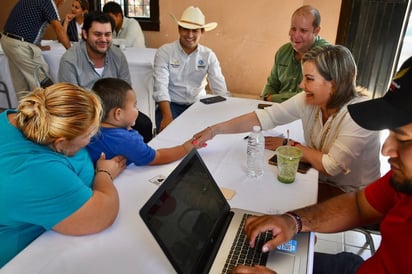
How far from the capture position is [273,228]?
1024mm

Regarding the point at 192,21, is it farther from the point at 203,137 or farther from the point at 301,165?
the point at 301,165

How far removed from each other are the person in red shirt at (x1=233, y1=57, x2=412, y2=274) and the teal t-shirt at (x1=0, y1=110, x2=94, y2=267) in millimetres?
507

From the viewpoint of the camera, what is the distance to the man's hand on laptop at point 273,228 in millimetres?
992

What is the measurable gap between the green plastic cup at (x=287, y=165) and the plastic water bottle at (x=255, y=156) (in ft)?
0.30

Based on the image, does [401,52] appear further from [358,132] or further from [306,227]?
[306,227]

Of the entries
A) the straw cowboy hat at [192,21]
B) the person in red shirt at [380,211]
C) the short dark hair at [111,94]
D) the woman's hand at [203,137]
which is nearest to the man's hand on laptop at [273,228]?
the person in red shirt at [380,211]

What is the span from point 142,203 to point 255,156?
52 centimetres

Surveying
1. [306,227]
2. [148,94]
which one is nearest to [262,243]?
[306,227]

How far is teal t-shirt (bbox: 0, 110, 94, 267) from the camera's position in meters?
0.92

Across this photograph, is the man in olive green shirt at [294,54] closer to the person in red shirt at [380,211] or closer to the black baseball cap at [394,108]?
the person in red shirt at [380,211]

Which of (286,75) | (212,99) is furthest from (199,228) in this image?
(286,75)

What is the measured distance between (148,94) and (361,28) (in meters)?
2.02

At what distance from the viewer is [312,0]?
3.76m

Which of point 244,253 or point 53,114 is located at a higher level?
point 53,114
